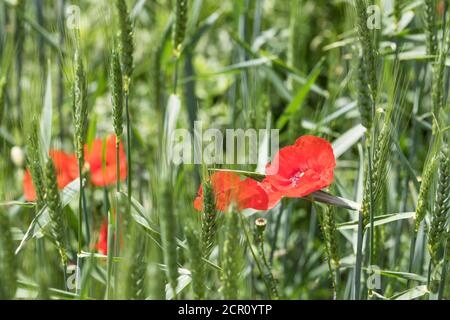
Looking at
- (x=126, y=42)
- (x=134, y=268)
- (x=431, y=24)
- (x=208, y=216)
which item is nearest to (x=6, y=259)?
(x=134, y=268)

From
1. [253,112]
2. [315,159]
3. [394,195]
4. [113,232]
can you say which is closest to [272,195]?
[315,159]

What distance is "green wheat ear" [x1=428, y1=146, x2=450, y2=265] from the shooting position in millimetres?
899

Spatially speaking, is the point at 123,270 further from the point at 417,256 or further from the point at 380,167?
the point at 417,256

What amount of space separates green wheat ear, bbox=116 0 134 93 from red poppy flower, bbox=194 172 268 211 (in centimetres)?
18

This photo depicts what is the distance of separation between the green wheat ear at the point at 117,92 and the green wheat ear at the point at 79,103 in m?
0.04

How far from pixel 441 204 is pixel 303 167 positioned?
20 centimetres

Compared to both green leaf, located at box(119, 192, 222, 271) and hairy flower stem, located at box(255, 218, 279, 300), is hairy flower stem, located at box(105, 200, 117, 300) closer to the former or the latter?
green leaf, located at box(119, 192, 222, 271)

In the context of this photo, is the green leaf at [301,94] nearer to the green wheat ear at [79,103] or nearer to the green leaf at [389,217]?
the green leaf at [389,217]

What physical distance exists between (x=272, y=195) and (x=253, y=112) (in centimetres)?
37

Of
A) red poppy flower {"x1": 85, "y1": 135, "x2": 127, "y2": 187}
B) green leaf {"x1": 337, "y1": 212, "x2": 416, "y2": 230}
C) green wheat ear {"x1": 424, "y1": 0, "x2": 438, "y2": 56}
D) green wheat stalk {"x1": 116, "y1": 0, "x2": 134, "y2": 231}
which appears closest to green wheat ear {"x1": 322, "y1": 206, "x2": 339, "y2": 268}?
green leaf {"x1": 337, "y1": 212, "x2": 416, "y2": 230}

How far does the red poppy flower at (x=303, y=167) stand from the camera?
0.93 m

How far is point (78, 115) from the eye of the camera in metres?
0.92

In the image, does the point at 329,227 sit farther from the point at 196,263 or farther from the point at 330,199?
the point at 196,263

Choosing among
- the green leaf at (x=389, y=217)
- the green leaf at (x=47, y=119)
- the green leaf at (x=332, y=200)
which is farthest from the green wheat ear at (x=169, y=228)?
the green leaf at (x=47, y=119)
